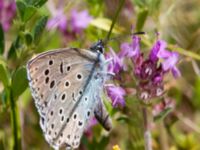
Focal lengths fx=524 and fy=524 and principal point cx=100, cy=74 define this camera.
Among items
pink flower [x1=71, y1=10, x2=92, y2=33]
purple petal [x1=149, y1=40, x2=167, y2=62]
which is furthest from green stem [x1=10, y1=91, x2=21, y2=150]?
pink flower [x1=71, y1=10, x2=92, y2=33]

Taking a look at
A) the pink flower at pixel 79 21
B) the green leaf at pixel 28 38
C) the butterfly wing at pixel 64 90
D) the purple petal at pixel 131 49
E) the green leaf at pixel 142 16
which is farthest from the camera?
the pink flower at pixel 79 21

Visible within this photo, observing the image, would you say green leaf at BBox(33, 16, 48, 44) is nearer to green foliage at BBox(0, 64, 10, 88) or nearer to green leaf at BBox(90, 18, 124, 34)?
green foliage at BBox(0, 64, 10, 88)

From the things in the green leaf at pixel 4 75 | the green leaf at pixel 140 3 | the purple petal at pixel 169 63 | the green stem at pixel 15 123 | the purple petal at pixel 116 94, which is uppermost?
the green leaf at pixel 140 3

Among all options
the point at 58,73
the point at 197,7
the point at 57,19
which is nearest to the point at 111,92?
the point at 58,73

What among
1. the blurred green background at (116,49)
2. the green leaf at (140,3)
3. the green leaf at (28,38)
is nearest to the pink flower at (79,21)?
the blurred green background at (116,49)

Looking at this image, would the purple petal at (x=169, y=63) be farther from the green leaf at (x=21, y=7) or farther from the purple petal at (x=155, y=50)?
the green leaf at (x=21, y=7)

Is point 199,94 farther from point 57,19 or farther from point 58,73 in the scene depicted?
point 58,73

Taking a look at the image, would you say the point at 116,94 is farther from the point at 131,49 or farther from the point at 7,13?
the point at 7,13
